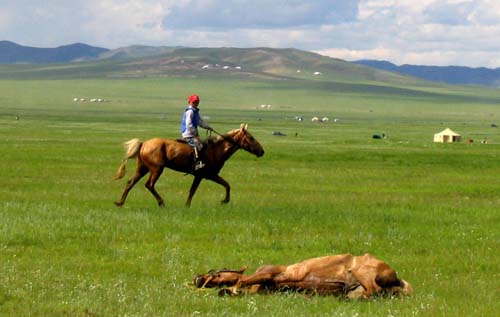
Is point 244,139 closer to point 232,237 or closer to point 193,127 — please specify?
point 193,127

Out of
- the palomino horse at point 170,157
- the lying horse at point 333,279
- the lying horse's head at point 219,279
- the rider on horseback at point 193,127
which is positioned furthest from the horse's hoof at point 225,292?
the rider on horseback at point 193,127

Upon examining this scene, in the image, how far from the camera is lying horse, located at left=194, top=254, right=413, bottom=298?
1071 cm

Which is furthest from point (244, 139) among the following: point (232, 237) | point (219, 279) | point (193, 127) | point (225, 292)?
point (225, 292)

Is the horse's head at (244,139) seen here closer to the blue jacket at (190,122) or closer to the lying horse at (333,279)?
the blue jacket at (190,122)

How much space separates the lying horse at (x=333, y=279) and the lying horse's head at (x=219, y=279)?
0.18 feet

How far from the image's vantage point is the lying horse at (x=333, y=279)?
10711mm

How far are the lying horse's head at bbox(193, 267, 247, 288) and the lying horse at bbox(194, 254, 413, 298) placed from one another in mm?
54

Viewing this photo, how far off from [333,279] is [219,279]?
1.26 meters

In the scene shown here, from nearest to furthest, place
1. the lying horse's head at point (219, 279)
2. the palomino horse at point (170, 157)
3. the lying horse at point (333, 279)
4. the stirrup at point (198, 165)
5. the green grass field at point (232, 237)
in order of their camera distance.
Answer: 1. the green grass field at point (232, 237)
2. the lying horse at point (333, 279)
3. the lying horse's head at point (219, 279)
4. the palomino horse at point (170, 157)
5. the stirrup at point (198, 165)

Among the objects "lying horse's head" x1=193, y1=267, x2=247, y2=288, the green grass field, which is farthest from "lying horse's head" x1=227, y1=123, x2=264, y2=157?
"lying horse's head" x1=193, y1=267, x2=247, y2=288

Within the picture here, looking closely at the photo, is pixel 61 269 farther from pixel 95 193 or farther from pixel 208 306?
pixel 95 193

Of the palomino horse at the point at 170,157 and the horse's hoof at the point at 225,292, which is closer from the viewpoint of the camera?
the horse's hoof at the point at 225,292

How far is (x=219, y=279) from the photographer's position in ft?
36.7

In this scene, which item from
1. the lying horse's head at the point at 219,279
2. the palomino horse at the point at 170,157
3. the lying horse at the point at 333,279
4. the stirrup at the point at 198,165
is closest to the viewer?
the lying horse at the point at 333,279
